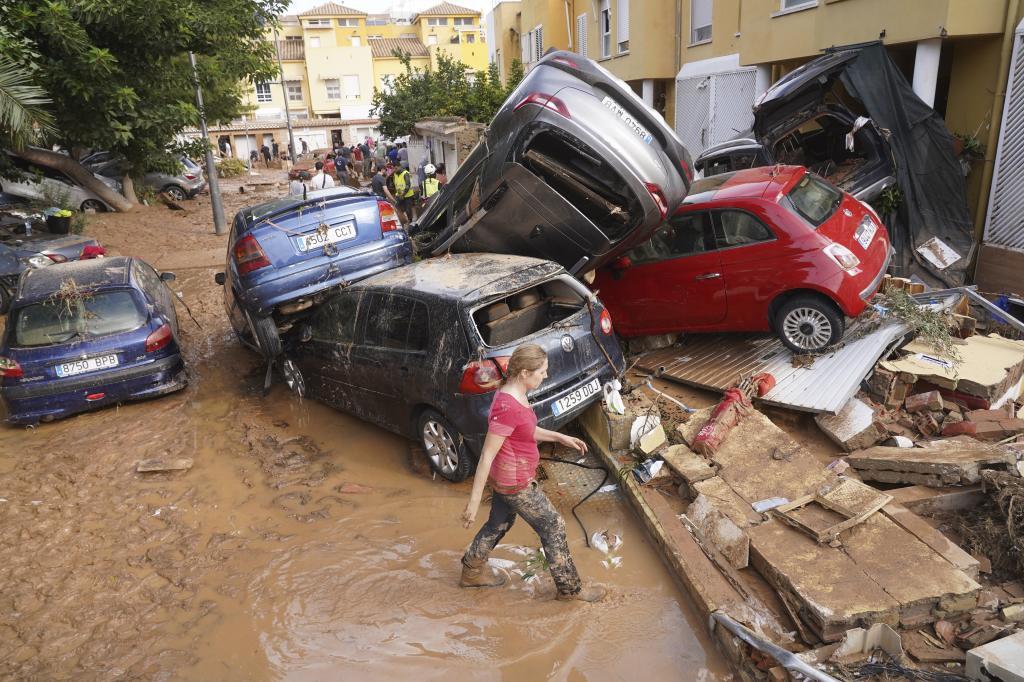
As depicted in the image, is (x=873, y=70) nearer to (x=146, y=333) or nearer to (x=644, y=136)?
(x=644, y=136)

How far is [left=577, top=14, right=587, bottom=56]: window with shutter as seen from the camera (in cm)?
2512

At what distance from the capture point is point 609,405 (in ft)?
19.2

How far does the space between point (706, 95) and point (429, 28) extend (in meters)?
59.5

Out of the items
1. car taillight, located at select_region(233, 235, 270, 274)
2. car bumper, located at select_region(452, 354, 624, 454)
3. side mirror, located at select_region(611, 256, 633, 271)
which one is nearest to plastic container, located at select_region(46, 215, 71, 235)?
car taillight, located at select_region(233, 235, 270, 274)

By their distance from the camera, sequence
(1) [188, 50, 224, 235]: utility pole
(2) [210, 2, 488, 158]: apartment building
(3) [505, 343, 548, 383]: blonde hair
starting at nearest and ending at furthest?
(3) [505, 343, 548, 383]: blonde hair
(1) [188, 50, 224, 235]: utility pole
(2) [210, 2, 488, 158]: apartment building

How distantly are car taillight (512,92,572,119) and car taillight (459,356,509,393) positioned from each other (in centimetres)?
274

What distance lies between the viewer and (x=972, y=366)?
19.7 feet

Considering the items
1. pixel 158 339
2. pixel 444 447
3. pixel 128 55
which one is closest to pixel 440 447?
pixel 444 447

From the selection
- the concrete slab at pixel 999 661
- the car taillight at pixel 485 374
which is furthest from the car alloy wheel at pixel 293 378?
the concrete slab at pixel 999 661

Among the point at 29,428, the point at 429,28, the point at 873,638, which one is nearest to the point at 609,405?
the point at 873,638

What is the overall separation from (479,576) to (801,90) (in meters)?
8.92

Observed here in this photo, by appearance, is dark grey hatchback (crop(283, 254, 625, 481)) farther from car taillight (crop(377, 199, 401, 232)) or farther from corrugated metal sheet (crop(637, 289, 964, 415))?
car taillight (crop(377, 199, 401, 232))

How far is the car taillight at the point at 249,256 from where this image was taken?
7520 millimetres

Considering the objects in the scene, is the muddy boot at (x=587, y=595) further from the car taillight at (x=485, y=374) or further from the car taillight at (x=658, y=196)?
the car taillight at (x=658, y=196)
